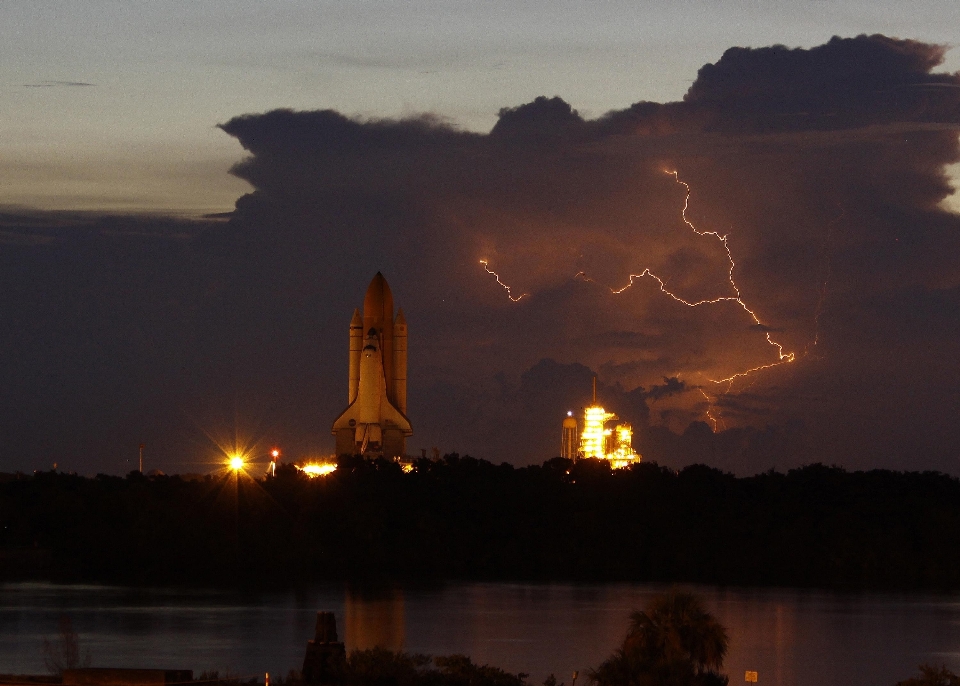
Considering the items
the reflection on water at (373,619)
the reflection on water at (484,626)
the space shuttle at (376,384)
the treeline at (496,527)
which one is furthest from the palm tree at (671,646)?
the space shuttle at (376,384)

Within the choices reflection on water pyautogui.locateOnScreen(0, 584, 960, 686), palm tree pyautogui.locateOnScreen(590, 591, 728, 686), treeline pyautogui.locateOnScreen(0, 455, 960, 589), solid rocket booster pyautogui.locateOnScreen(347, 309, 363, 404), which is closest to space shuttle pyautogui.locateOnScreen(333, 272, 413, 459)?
solid rocket booster pyautogui.locateOnScreen(347, 309, 363, 404)

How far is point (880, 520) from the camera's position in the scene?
101688 mm

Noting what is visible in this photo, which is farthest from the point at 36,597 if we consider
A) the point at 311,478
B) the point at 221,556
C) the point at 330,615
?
the point at 330,615

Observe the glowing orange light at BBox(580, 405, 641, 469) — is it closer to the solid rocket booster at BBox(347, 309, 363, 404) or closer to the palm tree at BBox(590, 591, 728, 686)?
the solid rocket booster at BBox(347, 309, 363, 404)

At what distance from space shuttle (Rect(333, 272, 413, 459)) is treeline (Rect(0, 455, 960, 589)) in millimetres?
8391

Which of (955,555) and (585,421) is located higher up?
(585,421)

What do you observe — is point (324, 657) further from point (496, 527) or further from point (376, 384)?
point (376, 384)

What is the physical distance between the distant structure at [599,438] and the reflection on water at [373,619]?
39066 mm

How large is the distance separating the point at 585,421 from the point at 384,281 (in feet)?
60.3

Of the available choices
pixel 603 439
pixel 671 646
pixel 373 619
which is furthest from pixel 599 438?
pixel 671 646

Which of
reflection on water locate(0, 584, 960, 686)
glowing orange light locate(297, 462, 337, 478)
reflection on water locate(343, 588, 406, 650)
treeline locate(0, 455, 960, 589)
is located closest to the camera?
reflection on water locate(0, 584, 960, 686)

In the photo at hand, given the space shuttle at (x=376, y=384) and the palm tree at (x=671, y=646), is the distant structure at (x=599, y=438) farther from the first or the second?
the palm tree at (x=671, y=646)

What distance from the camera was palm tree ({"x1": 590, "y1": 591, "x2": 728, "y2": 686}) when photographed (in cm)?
3519

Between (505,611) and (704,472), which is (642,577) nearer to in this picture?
(704,472)
